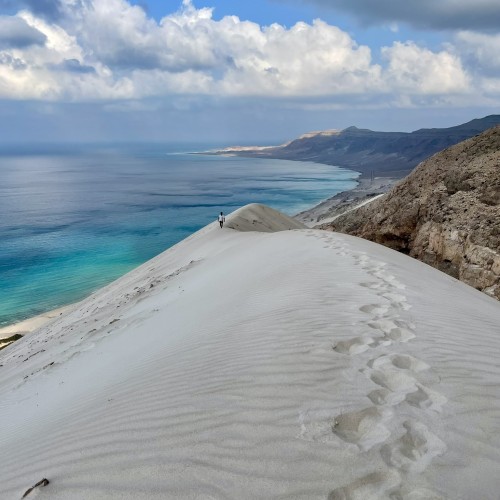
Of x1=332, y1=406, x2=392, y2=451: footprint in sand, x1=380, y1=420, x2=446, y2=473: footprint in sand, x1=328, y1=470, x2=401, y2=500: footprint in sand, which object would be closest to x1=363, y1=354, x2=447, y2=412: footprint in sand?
x1=332, y1=406, x2=392, y2=451: footprint in sand

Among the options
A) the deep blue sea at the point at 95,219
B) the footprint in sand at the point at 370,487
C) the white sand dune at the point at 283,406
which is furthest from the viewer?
the deep blue sea at the point at 95,219

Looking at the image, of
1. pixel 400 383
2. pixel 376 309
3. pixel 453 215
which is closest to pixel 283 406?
pixel 400 383

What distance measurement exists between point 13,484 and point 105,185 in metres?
96.4

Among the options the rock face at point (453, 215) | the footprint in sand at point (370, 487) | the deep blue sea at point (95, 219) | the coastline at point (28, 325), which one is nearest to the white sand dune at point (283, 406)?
the footprint in sand at point (370, 487)

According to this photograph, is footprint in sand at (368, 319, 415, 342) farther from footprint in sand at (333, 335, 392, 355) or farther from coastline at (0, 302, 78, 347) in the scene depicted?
coastline at (0, 302, 78, 347)

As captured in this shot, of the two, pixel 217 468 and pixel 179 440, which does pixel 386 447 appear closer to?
pixel 217 468

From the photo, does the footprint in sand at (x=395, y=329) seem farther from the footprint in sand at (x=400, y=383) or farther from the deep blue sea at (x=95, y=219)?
the deep blue sea at (x=95, y=219)

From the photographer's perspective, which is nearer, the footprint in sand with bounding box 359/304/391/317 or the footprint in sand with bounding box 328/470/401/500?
the footprint in sand with bounding box 328/470/401/500

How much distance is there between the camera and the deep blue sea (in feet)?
99.4

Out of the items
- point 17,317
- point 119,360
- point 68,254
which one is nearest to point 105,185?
point 68,254

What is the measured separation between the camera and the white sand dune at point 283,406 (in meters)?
2.37

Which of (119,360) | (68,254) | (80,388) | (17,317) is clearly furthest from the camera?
(68,254)

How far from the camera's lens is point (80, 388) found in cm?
556

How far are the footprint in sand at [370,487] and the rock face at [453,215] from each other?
931 centimetres
